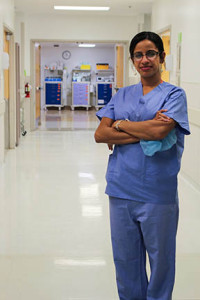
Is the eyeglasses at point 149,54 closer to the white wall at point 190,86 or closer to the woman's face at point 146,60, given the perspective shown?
the woman's face at point 146,60

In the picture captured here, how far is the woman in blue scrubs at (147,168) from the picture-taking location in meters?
2.22

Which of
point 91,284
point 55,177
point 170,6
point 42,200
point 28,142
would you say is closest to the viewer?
point 91,284

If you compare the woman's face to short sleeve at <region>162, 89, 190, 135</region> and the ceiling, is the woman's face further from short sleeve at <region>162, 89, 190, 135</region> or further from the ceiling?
the ceiling

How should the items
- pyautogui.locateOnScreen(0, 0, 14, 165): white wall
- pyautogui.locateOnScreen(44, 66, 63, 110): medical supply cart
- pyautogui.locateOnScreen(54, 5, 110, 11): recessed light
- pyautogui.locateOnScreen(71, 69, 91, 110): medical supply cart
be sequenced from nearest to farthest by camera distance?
pyautogui.locateOnScreen(0, 0, 14, 165): white wall < pyautogui.locateOnScreen(54, 5, 110, 11): recessed light < pyautogui.locateOnScreen(44, 66, 63, 110): medical supply cart < pyautogui.locateOnScreen(71, 69, 91, 110): medical supply cart

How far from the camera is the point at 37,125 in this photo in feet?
42.2

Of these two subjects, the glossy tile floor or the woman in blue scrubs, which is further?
the glossy tile floor

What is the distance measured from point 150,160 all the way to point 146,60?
0.45 meters

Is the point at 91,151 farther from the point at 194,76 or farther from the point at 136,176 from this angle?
the point at 136,176

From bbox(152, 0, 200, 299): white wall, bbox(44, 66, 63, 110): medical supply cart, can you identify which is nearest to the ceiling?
bbox(152, 0, 200, 299): white wall

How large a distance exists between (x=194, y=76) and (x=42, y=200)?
9.18 ft

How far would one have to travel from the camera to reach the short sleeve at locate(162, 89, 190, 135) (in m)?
2.20

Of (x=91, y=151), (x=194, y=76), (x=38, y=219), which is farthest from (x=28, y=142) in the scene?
(x=38, y=219)

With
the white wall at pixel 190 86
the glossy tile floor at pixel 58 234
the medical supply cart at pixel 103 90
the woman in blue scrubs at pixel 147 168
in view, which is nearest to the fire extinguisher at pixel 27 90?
the glossy tile floor at pixel 58 234

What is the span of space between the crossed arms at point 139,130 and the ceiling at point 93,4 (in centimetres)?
783
